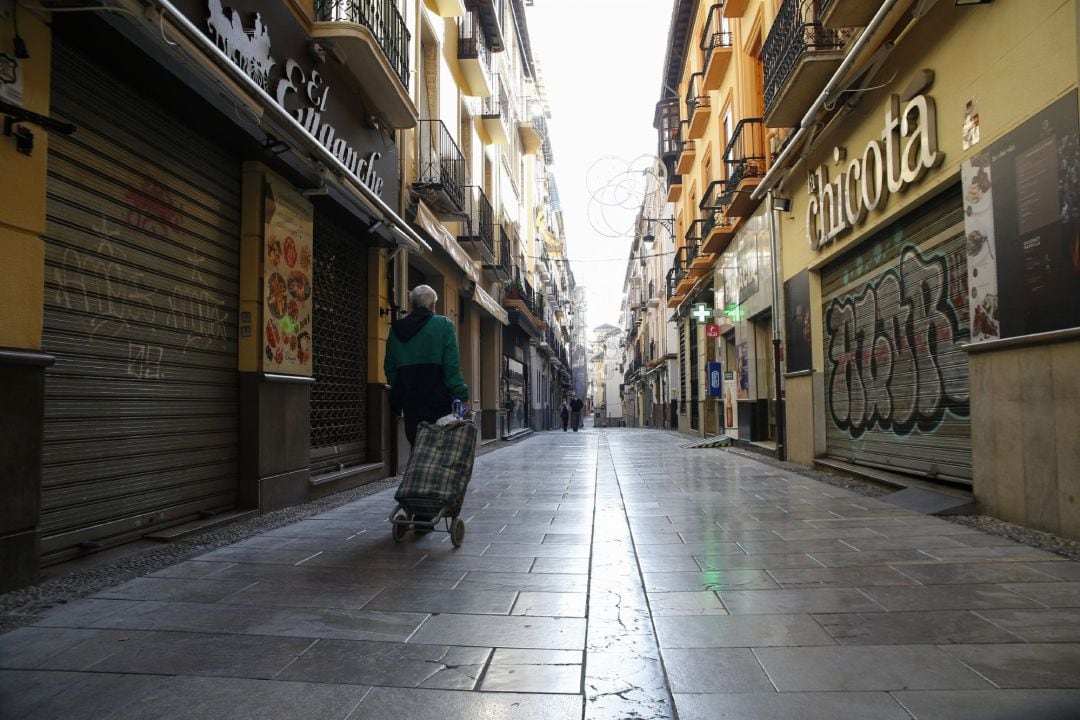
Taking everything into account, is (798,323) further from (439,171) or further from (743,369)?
(439,171)

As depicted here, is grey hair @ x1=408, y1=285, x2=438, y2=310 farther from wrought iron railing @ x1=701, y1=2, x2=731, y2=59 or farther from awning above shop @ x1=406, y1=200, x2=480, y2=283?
wrought iron railing @ x1=701, y1=2, x2=731, y2=59

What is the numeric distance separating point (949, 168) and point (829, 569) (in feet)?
13.8

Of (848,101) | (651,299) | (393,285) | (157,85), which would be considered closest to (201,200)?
Result: (157,85)

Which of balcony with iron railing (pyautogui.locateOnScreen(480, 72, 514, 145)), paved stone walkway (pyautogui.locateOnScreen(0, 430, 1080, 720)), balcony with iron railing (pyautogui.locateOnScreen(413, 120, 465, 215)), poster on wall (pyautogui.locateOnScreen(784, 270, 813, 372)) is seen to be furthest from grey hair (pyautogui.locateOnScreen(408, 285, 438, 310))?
balcony with iron railing (pyautogui.locateOnScreen(480, 72, 514, 145))

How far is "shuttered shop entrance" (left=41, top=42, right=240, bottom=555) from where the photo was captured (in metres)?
4.14

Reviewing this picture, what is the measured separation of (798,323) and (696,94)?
12.4 metres

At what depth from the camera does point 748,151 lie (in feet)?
46.7

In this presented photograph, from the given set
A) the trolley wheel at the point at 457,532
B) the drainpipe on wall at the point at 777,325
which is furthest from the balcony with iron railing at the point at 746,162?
the trolley wheel at the point at 457,532

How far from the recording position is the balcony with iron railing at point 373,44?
7305 mm

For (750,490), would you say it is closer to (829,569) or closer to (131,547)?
(829,569)

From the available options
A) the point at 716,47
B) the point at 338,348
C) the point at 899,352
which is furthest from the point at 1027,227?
the point at 716,47

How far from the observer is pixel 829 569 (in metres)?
4.12

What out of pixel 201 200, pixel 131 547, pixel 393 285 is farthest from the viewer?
pixel 393 285

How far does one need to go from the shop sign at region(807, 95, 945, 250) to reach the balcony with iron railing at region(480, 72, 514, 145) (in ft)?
30.9
